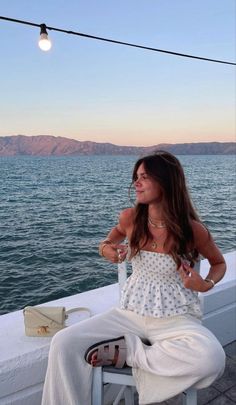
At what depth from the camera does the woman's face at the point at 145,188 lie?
5.33 feet

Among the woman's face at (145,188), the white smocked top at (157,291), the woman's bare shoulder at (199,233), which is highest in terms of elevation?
the woman's face at (145,188)

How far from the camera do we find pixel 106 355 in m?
1.40

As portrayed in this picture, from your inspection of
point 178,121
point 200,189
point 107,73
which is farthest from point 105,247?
point 178,121

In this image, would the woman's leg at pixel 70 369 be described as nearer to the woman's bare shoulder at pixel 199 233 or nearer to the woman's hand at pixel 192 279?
the woman's hand at pixel 192 279

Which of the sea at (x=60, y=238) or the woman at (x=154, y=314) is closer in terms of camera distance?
the woman at (x=154, y=314)

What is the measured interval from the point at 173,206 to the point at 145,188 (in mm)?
156

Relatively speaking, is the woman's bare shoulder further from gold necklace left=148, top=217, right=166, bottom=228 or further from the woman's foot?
the woman's foot

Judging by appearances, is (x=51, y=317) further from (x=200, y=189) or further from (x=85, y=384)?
(x=200, y=189)

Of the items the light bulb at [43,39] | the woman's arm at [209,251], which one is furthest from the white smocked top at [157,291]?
the light bulb at [43,39]

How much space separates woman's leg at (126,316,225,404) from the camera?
1.30 m

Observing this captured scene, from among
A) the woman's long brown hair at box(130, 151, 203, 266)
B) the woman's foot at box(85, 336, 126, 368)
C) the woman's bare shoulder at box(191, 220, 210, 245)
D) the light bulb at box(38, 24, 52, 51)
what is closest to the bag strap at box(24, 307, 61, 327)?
the woman's foot at box(85, 336, 126, 368)

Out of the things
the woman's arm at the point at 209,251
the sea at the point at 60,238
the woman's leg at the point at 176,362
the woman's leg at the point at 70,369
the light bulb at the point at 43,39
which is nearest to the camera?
the woman's leg at the point at 176,362

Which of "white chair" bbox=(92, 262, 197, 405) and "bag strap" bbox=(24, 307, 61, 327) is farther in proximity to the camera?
"bag strap" bbox=(24, 307, 61, 327)

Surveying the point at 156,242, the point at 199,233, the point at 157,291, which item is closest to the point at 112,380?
the point at 157,291
